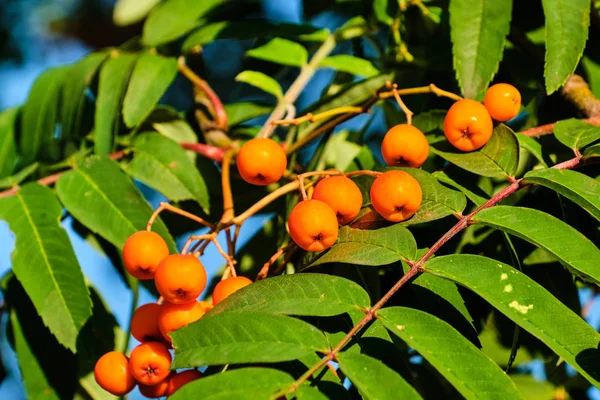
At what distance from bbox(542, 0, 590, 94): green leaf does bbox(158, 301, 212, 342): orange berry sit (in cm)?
65

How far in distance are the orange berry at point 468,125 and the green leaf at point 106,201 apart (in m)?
0.50

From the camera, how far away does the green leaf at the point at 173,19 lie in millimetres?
1646

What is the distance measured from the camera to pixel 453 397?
1.54 m

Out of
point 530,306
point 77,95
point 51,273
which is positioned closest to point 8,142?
point 77,95

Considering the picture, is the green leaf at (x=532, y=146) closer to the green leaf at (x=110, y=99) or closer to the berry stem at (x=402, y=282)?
the berry stem at (x=402, y=282)

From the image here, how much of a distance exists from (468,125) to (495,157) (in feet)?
0.23

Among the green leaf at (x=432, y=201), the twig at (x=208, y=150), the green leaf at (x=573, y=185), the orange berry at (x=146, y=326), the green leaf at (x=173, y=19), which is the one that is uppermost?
the green leaf at (x=173, y=19)

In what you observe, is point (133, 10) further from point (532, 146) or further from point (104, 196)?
point (532, 146)

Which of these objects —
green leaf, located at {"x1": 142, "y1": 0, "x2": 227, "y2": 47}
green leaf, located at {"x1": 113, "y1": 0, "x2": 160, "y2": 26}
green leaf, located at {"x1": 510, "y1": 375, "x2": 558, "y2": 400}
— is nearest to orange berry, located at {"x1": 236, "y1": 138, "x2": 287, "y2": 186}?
green leaf, located at {"x1": 142, "y1": 0, "x2": 227, "y2": 47}

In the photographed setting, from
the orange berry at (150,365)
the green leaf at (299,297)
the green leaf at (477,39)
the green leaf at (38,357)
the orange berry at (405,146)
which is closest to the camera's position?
the green leaf at (299,297)

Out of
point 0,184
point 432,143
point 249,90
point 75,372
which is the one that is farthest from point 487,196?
point 249,90

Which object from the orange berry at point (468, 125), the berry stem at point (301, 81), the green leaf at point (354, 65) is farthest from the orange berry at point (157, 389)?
the green leaf at point (354, 65)

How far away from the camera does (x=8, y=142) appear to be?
1.75 meters

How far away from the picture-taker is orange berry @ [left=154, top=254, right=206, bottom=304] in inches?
37.1
